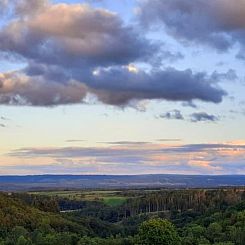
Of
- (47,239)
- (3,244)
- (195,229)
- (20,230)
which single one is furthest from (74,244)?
(20,230)

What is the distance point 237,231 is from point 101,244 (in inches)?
1298

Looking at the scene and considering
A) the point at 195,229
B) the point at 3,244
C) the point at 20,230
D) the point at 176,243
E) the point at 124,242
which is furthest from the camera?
the point at 20,230

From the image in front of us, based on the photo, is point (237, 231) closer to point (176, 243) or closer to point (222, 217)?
point (176, 243)

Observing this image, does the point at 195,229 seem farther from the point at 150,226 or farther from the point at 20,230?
the point at 20,230

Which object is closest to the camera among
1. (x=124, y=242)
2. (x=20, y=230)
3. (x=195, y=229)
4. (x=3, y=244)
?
(x=124, y=242)

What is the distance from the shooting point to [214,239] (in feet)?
467

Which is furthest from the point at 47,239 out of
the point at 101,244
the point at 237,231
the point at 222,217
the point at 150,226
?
the point at 222,217

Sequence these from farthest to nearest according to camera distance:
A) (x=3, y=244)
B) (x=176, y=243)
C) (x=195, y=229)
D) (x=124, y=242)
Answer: (x=195, y=229), (x=3, y=244), (x=124, y=242), (x=176, y=243)

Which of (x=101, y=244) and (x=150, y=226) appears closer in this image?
(x=150, y=226)

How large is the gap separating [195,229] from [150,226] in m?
38.3

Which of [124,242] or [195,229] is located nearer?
[124,242]

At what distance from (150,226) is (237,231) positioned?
28153 mm

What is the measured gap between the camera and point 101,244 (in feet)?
452

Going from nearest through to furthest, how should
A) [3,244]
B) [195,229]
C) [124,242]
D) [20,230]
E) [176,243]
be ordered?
1. [176,243]
2. [124,242]
3. [3,244]
4. [195,229]
5. [20,230]
